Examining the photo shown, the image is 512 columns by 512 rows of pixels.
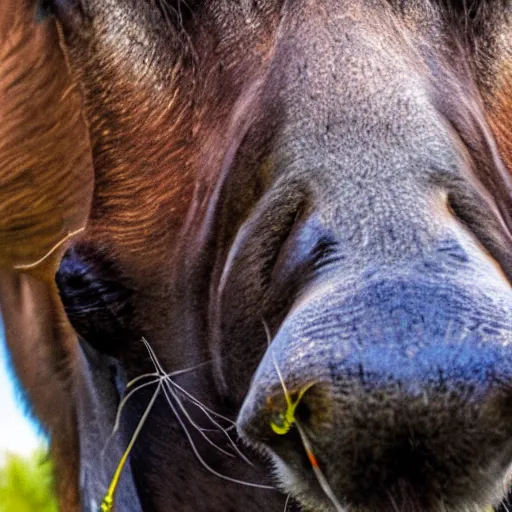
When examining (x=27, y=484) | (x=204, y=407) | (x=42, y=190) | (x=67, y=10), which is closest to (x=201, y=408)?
(x=204, y=407)

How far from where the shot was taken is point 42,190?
10.4 ft

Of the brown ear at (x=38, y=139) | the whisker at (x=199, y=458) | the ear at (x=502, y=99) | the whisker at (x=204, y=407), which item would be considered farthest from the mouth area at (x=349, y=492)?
the brown ear at (x=38, y=139)

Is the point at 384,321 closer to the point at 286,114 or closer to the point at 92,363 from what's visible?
the point at 286,114

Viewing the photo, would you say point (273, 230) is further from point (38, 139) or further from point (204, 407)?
point (38, 139)

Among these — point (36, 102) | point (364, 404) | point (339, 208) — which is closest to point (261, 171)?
point (339, 208)

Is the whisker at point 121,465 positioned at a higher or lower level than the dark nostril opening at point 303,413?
lower

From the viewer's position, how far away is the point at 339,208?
80.6 inches

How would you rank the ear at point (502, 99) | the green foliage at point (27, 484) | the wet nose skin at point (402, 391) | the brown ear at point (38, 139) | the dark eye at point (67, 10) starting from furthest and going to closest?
the green foliage at point (27, 484), the brown ear at point (38, 139), the dark eye at point (67, 10), the ear at point (502, 99), the wet nose skin at point (402, 391)

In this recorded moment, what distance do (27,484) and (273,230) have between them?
2.75m

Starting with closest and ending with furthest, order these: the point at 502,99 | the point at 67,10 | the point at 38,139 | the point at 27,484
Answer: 1. the point at 502,99
2. the point at 67,10
3. the point at 38,139
4. the point at 27,484

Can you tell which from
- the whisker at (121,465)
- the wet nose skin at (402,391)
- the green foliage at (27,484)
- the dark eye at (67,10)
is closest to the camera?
the wet nose skin at (402,391)

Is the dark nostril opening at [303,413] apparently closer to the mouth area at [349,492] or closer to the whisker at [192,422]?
the mouth area at [349,492]

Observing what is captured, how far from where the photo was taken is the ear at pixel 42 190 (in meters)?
3.03

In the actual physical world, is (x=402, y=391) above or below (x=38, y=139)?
below
